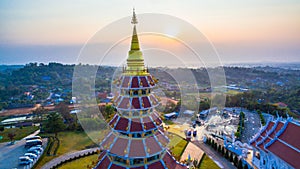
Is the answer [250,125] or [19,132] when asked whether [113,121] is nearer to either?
[19,132]

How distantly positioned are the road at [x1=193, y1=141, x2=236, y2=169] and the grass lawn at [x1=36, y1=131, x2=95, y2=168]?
20.8m

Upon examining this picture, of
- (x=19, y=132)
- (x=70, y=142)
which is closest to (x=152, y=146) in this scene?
(x=70, y=142)

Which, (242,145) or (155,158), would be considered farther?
(242,145)

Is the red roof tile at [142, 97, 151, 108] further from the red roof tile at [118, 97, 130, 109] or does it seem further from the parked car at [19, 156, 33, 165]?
the parked car at [19, 156, 33, 165]

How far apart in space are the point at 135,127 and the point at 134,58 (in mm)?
5257

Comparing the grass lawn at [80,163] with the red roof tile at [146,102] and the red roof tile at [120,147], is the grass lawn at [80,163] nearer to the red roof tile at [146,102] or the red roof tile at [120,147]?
the red roof tile at [120,147]

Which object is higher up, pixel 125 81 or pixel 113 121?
pixel 125 81

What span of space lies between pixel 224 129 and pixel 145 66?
33.7m

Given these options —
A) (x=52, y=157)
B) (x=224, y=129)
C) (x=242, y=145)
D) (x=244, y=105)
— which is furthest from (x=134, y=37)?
(x=244, y=105)

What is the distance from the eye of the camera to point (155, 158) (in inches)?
533

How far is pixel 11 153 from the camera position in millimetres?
30203

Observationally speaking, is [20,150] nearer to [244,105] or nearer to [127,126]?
[127,126]

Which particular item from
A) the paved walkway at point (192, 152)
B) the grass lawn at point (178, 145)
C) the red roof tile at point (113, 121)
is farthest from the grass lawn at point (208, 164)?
the red roof tile at point (113, 121)

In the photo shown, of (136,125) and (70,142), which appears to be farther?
(70,142)
